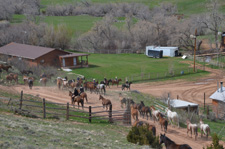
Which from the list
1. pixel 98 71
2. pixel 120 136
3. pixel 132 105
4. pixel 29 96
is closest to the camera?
pixel 120 136

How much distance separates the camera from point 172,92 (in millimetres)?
45156

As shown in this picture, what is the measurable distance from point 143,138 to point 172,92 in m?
27.6

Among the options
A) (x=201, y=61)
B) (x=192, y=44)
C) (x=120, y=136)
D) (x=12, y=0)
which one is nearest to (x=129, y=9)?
(x=12, y=0)

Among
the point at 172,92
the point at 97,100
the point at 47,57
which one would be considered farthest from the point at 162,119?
the point at 47,57

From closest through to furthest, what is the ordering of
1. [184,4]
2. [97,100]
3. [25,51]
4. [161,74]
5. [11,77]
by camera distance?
[97,100]
[11,77]
[161,74]
[25,51]
[184,4]

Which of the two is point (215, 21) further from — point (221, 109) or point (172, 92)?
point (221, 109)

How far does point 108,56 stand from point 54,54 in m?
16.2

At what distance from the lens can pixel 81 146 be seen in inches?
604

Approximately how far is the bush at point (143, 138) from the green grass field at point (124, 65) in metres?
34.3

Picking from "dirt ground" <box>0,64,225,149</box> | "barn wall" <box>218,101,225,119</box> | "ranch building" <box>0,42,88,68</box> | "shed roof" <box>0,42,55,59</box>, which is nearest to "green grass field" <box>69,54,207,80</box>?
"ranch building" <box>0,42,88,68</box>

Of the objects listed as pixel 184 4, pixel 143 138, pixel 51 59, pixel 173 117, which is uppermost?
pixel 184 4

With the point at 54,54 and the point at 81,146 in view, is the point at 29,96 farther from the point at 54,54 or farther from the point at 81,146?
the point at 54,54

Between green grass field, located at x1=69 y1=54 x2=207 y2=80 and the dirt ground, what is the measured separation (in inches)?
189

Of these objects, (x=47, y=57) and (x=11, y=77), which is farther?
(x=47, y=57)
